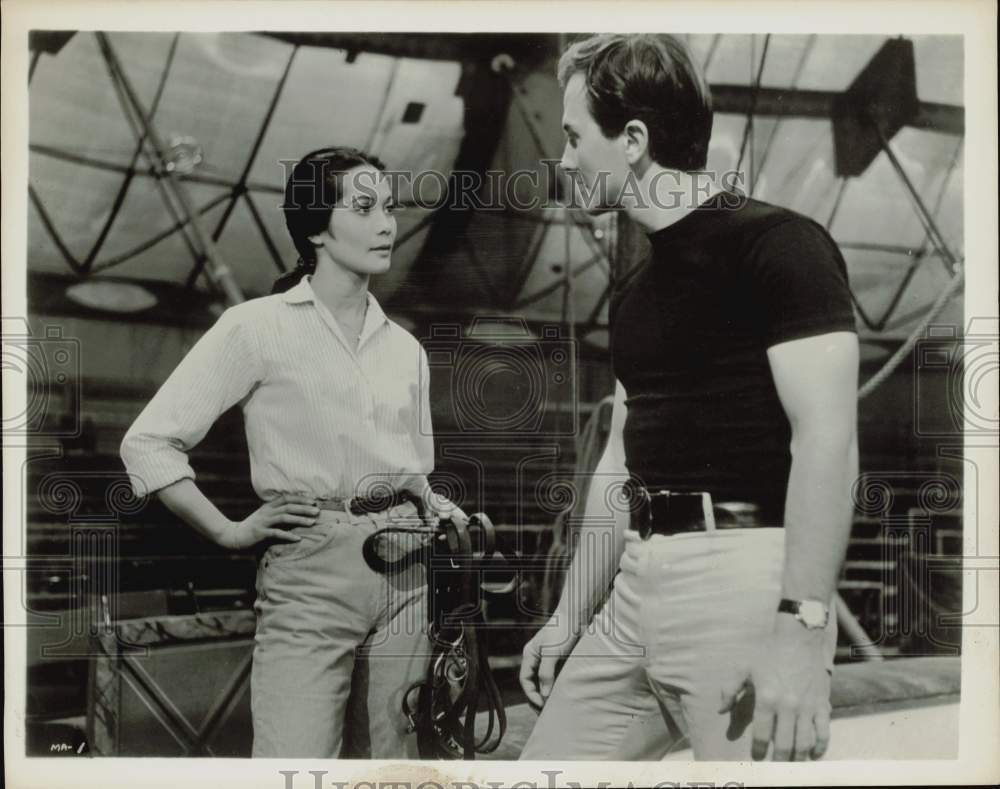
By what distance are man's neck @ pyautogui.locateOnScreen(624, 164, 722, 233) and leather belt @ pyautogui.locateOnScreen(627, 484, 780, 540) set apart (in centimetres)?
90

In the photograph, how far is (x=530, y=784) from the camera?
3.37 metres

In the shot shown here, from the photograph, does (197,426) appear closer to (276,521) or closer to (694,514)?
(276,521)

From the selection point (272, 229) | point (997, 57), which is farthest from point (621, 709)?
point (997, 57)

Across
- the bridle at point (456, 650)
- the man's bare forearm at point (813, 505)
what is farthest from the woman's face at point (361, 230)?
the man's bare forearm at point (813, 505)

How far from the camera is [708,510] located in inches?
117

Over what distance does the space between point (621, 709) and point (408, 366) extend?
1.33 meters

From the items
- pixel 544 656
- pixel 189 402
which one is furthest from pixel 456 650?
pixel 189 402

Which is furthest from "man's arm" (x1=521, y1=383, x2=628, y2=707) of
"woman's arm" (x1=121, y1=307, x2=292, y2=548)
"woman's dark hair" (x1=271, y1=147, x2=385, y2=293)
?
"woman's dark hair" (x1=271, y1=147, x2=385, y2=293)

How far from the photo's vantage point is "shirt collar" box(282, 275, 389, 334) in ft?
11.0

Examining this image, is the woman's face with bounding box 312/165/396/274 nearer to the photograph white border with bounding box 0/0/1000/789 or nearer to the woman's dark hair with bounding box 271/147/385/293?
the woman's dark hair with bounding box 271/147/385/293

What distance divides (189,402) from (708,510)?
5.77 ft

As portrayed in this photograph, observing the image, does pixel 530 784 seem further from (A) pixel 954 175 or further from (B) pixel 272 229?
(A) pixel 954 175

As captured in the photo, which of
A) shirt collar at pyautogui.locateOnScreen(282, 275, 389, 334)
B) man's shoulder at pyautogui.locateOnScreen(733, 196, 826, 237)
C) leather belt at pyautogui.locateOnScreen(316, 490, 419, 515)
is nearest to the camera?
man's shoulder at pyautogui.locateOnScreen(733, 196, 826, 237)

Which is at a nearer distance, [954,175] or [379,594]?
[379,594]
